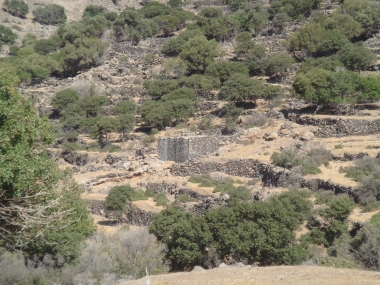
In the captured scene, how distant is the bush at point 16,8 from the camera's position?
269 feet

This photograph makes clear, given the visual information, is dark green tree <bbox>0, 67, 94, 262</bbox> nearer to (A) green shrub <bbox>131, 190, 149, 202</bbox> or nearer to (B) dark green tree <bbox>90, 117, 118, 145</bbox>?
(A) green shrub <bbox>131, 190, 149, 202</bbox>

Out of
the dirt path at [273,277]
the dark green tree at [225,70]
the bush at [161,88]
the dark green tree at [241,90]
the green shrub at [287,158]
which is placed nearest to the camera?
the dirt path at [273,277]

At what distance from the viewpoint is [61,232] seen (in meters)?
15.4

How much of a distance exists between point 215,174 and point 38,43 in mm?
43828

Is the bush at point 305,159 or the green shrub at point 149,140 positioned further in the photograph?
the green shrub at point 149,140

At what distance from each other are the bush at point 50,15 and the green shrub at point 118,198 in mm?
62745

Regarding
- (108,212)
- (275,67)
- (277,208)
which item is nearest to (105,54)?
(275,67)

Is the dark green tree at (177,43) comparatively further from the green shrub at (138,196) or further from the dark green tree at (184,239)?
the dark green tree at (184,239)

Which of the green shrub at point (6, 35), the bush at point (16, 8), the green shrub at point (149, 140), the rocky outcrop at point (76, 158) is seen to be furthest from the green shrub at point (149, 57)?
the bush at point (16, 8)

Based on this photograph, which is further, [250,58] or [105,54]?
[105,54]

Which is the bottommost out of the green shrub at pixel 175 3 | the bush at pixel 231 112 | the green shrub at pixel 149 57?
the bush at pixel 231 112

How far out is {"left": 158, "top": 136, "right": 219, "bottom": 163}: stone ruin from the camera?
2988cm

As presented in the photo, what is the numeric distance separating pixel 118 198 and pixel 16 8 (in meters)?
65.9

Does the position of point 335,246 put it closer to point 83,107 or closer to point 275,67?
point 275,67
